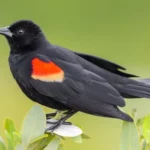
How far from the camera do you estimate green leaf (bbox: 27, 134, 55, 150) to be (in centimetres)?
107

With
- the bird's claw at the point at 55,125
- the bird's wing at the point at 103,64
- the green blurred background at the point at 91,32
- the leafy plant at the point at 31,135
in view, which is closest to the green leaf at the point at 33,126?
the leafy plant at the point at 31,135

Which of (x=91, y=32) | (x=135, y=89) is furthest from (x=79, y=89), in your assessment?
(x=91, y=32)

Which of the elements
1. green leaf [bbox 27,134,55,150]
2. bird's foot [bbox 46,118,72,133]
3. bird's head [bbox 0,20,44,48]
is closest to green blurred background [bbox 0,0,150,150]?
bird's head [bbox 0,20,44,48]

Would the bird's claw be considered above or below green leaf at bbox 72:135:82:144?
below

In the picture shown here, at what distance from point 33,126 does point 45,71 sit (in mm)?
458

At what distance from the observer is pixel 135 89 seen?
1.55 meters

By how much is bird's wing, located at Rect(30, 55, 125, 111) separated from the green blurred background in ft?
2.34

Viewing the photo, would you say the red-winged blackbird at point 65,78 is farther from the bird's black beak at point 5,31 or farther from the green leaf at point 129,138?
the green leaf at point 129,138

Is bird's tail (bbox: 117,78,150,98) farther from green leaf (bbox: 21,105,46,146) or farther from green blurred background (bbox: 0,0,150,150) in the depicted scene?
green blurred background (bbox: 0,0,150,150)

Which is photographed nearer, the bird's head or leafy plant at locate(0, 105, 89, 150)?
leafy plant at locate(0, 105, 89, 150)

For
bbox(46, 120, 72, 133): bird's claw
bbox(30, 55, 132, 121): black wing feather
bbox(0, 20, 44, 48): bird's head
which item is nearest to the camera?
bbox(46, 120, 72, 133): bird's claw

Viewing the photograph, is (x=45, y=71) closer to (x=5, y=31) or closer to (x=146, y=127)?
(x=5, y=31)

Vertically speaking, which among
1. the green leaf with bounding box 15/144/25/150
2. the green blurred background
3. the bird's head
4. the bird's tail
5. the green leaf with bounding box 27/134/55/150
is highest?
the bird's head

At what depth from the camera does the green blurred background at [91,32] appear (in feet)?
7.50
